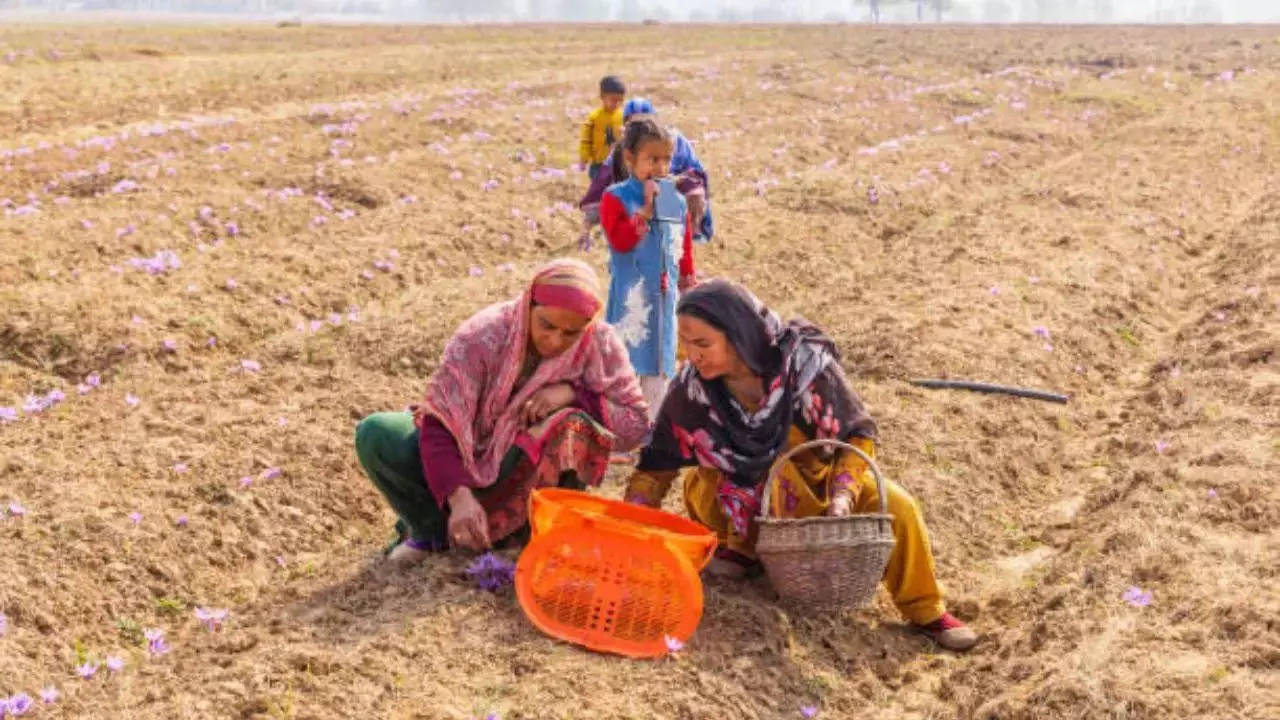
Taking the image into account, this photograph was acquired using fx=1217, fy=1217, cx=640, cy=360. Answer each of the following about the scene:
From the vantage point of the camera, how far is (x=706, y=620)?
4691 mm

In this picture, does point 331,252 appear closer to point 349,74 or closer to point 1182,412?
point 1182,412

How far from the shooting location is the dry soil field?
443cm

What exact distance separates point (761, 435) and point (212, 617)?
8.00ft

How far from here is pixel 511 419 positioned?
16.3 feet

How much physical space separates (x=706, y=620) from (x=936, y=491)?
7.06 ft

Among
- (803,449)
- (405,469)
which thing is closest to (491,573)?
(405,469)

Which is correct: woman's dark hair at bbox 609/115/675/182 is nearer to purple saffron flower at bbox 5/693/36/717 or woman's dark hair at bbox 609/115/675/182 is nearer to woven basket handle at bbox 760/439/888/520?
woven basket handle at bbox 760/439/888/520

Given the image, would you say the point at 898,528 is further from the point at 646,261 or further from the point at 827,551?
the point at 646,261

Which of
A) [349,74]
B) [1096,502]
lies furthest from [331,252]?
[349,74]

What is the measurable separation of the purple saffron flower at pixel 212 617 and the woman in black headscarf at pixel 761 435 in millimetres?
Answer: 1805

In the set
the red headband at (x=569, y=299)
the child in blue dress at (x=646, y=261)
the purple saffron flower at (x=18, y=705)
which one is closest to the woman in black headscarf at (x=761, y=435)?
the red headband at (x=569, y=299)

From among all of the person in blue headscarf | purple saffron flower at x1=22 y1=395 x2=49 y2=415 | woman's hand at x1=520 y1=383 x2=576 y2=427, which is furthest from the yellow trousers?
purple saffron flower at x1=22 y1=395 x2=49 y2=415

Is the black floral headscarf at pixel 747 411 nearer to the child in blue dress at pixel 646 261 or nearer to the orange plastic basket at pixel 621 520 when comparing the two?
the orange plastic basket at pixel 621 520

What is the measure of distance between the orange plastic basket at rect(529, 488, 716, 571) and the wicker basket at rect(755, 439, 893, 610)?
0.26 metres
